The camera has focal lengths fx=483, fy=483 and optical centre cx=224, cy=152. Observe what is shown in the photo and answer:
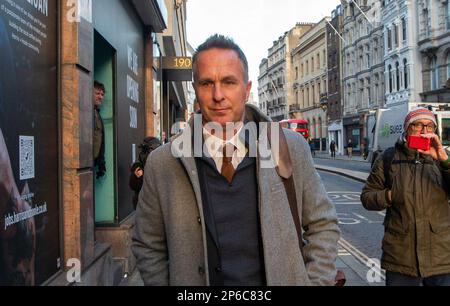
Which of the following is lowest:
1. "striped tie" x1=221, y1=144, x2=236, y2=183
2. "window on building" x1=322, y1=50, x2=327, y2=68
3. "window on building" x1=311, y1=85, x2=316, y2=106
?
"striped tie" x1=221, y1=144, x2=236, y2=183

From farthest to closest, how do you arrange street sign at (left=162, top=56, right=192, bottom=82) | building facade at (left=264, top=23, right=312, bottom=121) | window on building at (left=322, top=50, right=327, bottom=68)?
building facade at (left=264, top=23, right=312, bottom=121)
window on building at (left=322, top=50, right=327, bottom=68)
street sign at (left=162, top=56, right=192, bottom=82)

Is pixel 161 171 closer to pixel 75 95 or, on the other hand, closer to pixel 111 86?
pixel 75 95

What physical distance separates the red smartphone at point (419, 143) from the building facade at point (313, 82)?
5386cm

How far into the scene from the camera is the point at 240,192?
1.99 metres

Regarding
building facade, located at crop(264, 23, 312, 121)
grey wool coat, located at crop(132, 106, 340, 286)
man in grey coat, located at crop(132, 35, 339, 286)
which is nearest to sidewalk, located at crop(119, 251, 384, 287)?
grey wool coat, located at crop(132, 106, 340, 286)

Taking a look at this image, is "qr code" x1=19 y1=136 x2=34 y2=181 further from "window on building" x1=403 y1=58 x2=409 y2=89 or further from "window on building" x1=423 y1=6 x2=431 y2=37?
"window on building" x1=403 y1=58 x2=409 y2=89

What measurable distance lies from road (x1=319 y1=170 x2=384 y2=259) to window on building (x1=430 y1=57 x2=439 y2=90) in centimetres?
2220

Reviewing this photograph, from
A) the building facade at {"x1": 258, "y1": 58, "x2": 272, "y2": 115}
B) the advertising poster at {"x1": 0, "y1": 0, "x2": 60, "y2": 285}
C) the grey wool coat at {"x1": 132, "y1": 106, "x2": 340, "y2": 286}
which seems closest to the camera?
the grey wool coat at {"x1": 132, "y1": 106, "x2": 340, "y2": 286}

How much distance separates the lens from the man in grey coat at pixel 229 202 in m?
1.95

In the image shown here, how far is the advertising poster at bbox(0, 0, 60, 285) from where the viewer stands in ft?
9.86

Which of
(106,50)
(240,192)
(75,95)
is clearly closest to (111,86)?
(106,50)

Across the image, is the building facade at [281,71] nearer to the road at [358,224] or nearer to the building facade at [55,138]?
the road at [358,224]

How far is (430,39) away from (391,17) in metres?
6.61

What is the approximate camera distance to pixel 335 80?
55.6 metres
